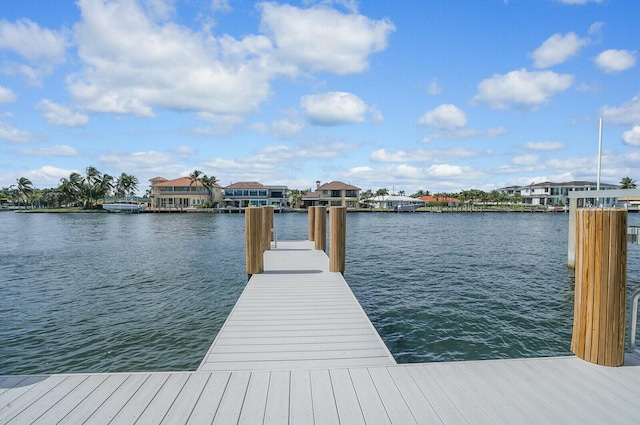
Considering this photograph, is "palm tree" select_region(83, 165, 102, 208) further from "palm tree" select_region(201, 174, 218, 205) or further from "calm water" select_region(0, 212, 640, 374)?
"calm water" select_region(0, 212, 640, 374)

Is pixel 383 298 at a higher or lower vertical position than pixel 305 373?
lower

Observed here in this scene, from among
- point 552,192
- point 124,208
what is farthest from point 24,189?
point 552,192

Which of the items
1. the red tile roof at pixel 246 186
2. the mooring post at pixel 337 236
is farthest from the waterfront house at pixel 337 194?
the mooring post at pixel 337 236

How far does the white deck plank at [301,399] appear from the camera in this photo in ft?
10.6

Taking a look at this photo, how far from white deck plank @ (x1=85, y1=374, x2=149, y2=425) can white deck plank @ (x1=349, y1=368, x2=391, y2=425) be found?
7.50 feet

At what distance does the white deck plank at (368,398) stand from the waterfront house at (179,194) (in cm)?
8930

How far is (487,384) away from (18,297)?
14545 mm

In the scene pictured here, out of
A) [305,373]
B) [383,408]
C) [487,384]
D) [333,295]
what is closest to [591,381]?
[487,384]

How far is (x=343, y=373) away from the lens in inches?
161

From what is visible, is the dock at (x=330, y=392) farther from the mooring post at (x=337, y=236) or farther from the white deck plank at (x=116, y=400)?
the mooring post at (x=337, y=236)

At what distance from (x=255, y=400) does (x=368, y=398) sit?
111 cm

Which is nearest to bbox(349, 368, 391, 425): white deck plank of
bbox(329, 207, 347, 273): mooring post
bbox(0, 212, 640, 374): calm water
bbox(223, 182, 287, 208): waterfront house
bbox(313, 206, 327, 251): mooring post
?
bbox(0, 212, 640, 374): calm water

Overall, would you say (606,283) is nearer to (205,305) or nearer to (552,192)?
(205,305)

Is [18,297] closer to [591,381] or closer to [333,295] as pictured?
[333,295]
